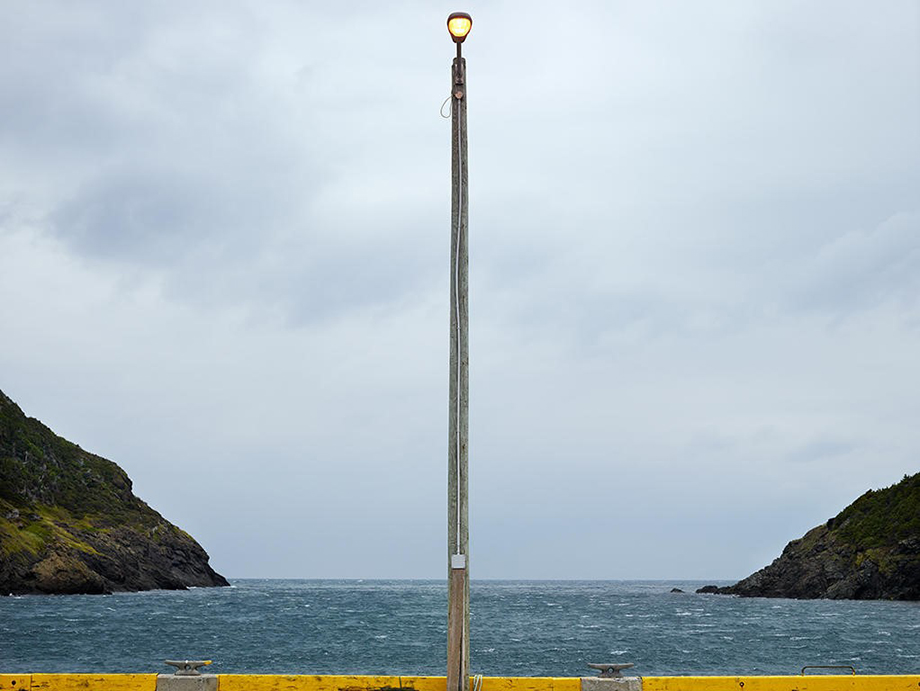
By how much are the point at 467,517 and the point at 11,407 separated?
159 metres

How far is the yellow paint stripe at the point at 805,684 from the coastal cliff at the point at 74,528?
324 ft

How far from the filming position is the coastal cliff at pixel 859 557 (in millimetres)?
98938

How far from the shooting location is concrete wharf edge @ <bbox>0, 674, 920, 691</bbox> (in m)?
7.63

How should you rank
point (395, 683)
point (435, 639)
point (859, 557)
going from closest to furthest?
point (395, 683) → point (435, 639) → point (859, 557)

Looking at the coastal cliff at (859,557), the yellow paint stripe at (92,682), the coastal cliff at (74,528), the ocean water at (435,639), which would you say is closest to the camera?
the yellow paint stripe at (92,682)

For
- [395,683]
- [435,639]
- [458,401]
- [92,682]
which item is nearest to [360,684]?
[395,683]

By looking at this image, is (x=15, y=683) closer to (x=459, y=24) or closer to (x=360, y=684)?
(x=360, y=684)

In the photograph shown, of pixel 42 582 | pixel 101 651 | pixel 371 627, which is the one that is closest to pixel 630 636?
pixel 371 627

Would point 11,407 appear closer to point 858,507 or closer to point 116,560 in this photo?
point 116,560

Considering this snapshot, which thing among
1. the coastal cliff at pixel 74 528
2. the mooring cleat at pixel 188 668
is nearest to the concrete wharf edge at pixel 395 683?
the mooring cleat at pixel 188 668

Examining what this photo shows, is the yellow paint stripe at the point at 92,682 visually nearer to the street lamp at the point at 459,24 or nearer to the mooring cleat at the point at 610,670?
the mooring cleat at the point at 610,670

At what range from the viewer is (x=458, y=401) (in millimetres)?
7738

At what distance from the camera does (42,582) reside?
317 ft

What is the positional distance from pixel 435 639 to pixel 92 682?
48.9 meters
